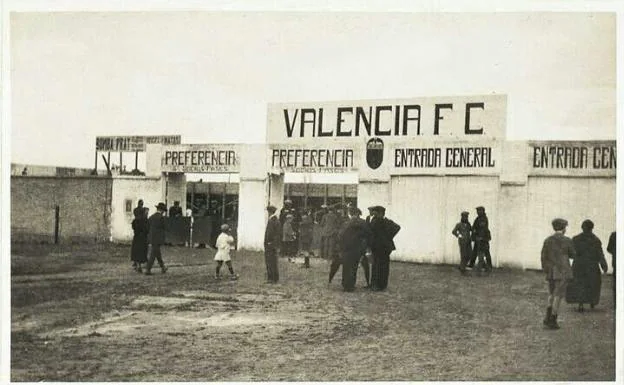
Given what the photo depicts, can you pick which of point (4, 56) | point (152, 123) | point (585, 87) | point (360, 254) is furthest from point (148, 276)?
point (585, 87)

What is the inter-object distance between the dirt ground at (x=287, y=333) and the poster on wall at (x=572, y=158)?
4.82 ft

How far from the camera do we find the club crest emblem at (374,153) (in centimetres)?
1234

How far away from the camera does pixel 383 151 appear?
1246 cm

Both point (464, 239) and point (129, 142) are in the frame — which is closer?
point (464, 239)

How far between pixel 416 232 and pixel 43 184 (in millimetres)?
6445

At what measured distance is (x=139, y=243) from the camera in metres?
10.7

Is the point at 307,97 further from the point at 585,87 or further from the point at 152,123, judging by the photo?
the point at 585,87

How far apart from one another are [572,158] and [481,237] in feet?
6.44

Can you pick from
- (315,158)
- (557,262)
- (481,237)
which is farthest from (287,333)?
(315,158)

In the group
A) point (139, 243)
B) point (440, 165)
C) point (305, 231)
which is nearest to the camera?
point (139, 243)

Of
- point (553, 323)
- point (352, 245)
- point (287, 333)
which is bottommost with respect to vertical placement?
point (287, 333)

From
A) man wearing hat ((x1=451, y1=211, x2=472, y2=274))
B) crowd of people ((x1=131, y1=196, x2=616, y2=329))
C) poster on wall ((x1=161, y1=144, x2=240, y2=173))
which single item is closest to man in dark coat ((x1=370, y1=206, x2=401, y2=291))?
crowd of people ((x1=131, y1=196, x2=616, y2=329))

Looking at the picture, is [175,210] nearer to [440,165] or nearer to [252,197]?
[252,197]

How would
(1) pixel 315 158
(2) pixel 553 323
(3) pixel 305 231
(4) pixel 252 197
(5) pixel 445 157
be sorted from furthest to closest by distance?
(4) pixel 252 197, (1) pixel 315 158, (3) pixel 305 231, (5) pixel 445 157, (2) pixel 553 323
